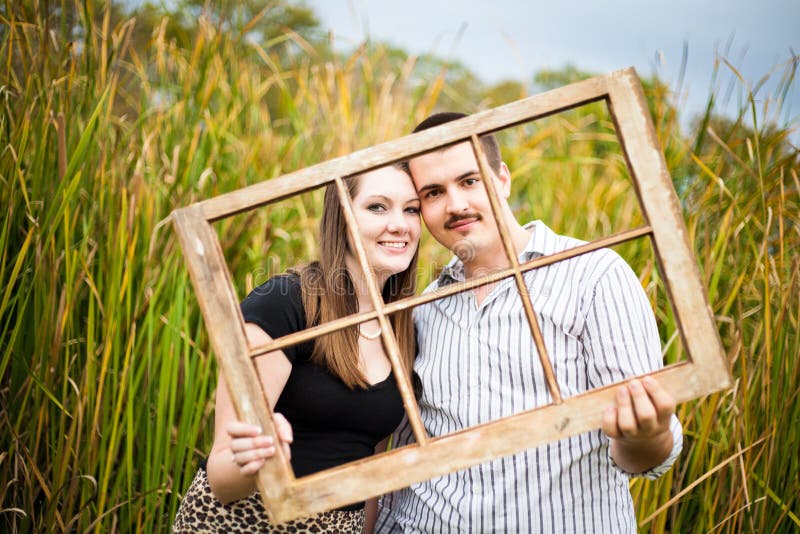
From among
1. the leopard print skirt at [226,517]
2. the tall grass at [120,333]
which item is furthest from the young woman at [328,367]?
the tall grass at [120,333]

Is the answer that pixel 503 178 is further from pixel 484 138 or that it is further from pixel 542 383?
pixel 542 383

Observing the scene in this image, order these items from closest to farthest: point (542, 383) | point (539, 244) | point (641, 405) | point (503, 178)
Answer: point (641, 405), point (542, 383), point (539, 244), point (503, 178)

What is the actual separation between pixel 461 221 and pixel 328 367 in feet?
1.77

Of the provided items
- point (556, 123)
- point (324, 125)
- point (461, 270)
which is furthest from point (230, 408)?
point (556, 123)

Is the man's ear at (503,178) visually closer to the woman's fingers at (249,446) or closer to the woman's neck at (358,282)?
the woman's neck at (358,282)

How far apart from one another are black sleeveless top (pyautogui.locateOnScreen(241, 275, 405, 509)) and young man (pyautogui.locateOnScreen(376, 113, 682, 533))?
16 centimetres

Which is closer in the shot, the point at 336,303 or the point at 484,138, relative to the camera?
the point at 336,303

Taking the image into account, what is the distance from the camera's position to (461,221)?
1.66 m

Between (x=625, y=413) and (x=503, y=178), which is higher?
(x=503, y=178)

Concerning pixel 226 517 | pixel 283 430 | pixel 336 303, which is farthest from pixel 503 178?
pixel 226 517

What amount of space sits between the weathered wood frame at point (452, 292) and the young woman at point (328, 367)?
24 centimetres

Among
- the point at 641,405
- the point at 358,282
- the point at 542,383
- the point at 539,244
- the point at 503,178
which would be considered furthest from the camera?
the point at 503,178

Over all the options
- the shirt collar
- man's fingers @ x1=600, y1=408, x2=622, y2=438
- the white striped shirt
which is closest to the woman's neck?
the white striped shirt

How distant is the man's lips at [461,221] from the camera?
166 cm
